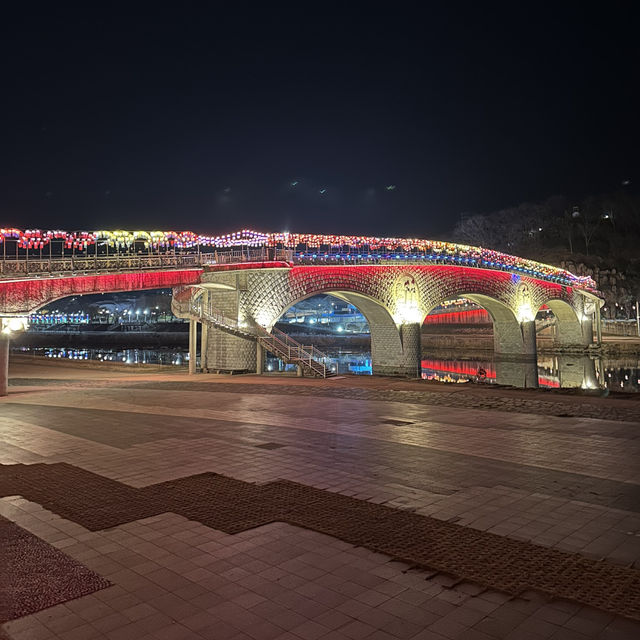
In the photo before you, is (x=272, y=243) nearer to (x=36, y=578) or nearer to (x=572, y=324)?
(x=36, y=578)

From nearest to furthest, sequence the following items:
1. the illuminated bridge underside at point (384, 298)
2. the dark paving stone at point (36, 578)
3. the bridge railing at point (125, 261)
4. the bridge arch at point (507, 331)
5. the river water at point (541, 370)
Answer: the dark paving stone at point (36, 578)
the bridge railing at point (125, 261)
the illuminated bridge underside at point (384, 298)
the river water at point (541, 370)
the bridge arch at point (507, 331)

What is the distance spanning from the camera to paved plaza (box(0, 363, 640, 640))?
376 centimetres

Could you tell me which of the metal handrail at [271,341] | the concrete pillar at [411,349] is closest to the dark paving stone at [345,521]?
the metal handrail at [271,341]

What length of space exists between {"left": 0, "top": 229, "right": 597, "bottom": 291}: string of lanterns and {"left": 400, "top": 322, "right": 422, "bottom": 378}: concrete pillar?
5.20 m

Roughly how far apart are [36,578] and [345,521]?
9.42 feet

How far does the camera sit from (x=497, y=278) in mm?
46406

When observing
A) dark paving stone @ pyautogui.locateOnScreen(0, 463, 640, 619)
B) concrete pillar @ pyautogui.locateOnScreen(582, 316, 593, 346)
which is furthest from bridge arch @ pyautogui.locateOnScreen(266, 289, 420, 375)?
concrete pillar @ pyautogui.locateOnScreen(582, 316, 593, 346)

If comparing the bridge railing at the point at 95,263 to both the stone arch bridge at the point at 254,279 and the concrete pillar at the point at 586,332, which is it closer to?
the stone arch bridge at the point at 254,279

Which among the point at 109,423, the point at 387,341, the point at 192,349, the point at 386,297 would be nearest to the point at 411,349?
the point at 387,341

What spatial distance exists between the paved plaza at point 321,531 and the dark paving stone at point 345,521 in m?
0.02

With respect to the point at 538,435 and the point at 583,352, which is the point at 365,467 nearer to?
the point at 538,435

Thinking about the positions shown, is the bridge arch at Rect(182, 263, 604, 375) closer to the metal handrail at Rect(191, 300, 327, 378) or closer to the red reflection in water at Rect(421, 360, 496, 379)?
the metal handrail at Rect(191, 300, 327, 378)

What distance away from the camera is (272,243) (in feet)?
107

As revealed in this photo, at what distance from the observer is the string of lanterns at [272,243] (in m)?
27.0
